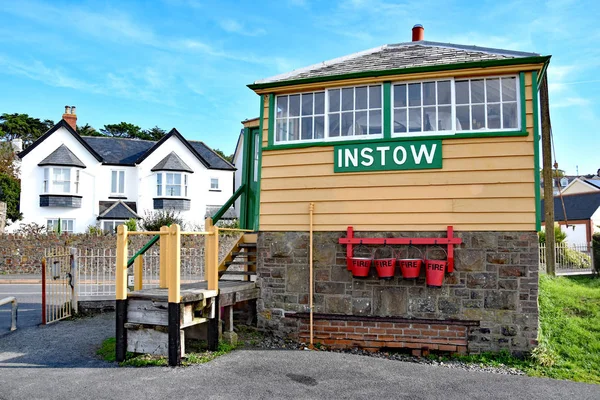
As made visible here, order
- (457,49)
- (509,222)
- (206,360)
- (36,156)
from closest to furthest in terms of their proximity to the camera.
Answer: (206,360)
(509,222)
(457,49)
(36,156)

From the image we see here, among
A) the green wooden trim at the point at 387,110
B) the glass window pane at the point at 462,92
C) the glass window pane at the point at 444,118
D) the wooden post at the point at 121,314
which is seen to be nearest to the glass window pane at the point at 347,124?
the green wooden trim at the point at 387,110

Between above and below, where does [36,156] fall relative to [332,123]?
above

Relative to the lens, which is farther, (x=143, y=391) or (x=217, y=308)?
(x=217, y=308)

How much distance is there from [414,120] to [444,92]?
0.65 m

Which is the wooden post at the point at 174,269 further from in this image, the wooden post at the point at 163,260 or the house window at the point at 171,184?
the house window at the point at 171,184

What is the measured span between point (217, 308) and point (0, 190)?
1065 inches

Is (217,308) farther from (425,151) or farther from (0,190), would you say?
(0,190)

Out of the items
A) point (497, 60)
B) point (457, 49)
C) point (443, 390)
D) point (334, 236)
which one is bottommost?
point (443, 390)

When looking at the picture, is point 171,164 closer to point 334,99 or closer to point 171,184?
point 171,184

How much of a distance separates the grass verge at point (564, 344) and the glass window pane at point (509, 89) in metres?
3.73

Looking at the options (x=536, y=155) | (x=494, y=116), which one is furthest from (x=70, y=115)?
(x=536, y=155)

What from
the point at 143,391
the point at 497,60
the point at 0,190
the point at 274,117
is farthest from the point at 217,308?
the point at 0,190

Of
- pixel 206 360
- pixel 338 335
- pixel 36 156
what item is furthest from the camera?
pixel 36 156

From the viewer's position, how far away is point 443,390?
5.96m
